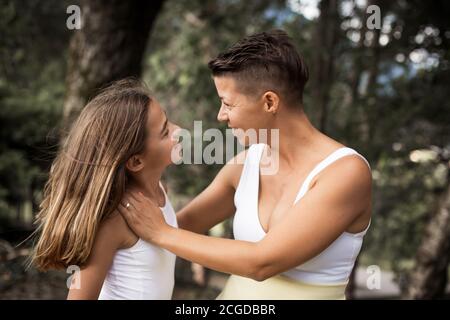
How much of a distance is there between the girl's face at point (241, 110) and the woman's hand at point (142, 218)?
0.47 m

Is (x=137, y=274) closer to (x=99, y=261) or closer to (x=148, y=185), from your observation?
(x=99, y=261)

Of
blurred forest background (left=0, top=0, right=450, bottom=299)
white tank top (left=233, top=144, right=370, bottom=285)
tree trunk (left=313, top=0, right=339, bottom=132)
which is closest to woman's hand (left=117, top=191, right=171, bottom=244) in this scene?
white tank top (left=233, top=144, right=370, bottom=285)

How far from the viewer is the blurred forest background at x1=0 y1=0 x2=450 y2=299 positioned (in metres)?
4.20

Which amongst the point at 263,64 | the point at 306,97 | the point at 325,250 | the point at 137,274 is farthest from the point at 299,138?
the point at 306,97

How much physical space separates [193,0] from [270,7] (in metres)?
1.27

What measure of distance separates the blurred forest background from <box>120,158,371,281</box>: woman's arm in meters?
1.88

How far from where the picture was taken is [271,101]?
2100mm

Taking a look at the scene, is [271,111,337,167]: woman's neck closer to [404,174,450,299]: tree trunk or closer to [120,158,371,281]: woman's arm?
[120,158,371,281]: woman's arm

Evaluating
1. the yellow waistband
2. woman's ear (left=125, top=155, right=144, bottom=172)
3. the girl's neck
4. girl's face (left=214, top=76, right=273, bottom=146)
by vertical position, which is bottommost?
the yellow waistband

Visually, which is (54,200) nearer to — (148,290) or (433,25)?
(148,290)

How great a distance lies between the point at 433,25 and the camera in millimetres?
6688

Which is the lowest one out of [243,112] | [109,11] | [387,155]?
[387,155]
